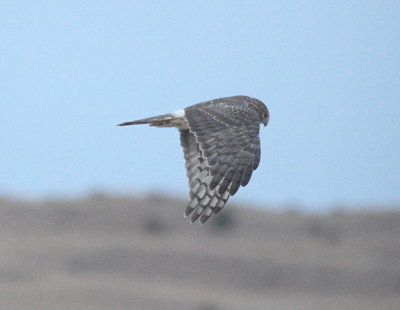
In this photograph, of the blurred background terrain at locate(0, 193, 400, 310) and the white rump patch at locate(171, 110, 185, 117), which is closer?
the white rump patch at locate(171, 110, 185, 117)

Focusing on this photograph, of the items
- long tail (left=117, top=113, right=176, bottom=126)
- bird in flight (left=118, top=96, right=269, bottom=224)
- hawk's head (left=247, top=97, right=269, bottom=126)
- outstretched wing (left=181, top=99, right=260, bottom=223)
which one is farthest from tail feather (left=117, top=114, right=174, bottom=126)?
hawk's head (left=247, top=97, right=269, bottom=126)

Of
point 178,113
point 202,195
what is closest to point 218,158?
point 202,195

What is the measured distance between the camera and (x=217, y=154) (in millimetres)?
13266

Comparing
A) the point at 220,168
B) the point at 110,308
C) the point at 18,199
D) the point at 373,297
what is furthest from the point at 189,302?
the point at 220,168

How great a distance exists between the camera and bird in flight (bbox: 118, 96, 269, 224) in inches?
520

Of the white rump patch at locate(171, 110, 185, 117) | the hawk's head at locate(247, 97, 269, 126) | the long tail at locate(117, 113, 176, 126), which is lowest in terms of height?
the long tail at locate(117, 113, 176, 126)

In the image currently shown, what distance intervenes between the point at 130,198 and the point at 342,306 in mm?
9661

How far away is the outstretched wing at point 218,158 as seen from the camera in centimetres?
1320

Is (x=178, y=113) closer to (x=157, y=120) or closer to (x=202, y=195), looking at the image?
(x=157, y=120)

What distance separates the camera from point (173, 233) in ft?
157

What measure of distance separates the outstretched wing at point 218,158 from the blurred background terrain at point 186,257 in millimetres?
27870

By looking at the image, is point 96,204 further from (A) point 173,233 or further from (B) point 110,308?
(B) point 110,308

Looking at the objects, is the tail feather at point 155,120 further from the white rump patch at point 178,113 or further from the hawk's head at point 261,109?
the hawk's head at point 261,109

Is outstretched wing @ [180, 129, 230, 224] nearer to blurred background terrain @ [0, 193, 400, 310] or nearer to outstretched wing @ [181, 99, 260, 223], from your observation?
outstretched wing @ [181, 99, 260, 223]
